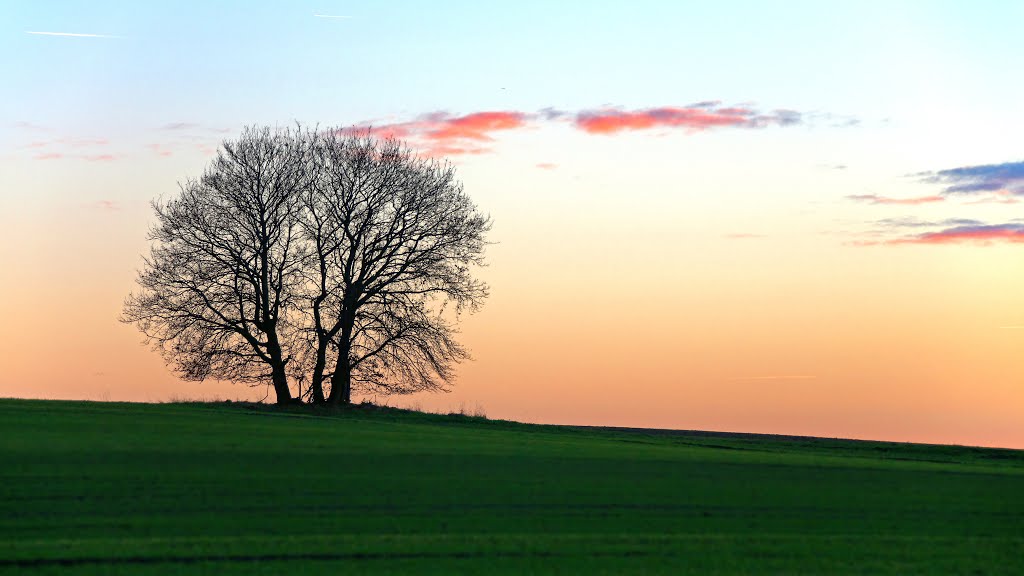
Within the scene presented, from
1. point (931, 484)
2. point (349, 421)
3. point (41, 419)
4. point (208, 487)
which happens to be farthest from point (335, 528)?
point (349, 421)

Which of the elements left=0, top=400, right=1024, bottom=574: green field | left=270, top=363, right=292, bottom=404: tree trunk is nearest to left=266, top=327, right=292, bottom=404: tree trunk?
left=270, top=363, right=292, bottom=404: tree trunk

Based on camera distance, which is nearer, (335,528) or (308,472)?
(335,528)

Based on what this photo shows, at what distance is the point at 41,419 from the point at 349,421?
8473 millimetres

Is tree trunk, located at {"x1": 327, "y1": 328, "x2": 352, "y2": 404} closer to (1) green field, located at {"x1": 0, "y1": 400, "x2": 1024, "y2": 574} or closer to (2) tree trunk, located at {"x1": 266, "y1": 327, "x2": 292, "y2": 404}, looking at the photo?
(2) tree trunk, located at {"x1": 266, "y1": 327, "x2": 292, "y2": 404}

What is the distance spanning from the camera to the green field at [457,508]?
37.4 feet

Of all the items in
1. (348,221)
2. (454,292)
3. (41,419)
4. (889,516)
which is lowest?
(889,516)

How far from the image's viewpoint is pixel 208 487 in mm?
14977

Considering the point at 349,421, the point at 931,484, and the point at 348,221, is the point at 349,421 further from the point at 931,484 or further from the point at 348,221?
the point at 931,484

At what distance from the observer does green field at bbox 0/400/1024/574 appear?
448 inches

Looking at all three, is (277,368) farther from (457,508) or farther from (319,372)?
(457,508)

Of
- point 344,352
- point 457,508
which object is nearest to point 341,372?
point 344,352

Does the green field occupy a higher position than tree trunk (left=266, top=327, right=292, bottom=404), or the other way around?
tree trunk (left=266, top=327, right=292, bottom=404)

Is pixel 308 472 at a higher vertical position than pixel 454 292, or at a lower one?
lower

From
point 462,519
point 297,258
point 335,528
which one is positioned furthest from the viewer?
point 297,258
